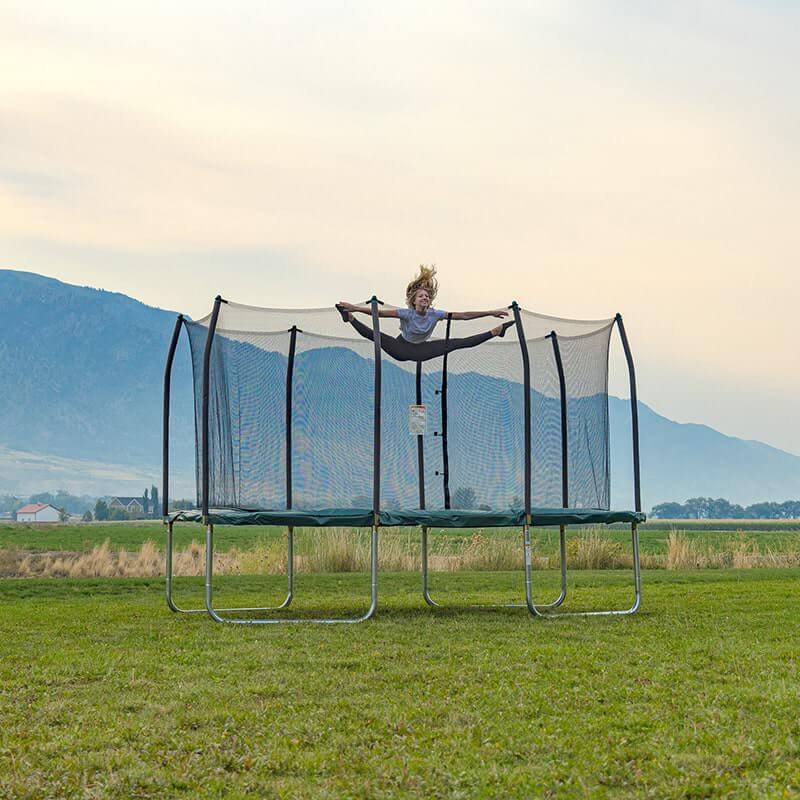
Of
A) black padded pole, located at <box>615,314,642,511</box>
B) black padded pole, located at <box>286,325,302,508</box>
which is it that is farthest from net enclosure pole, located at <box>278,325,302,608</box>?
black padded pole, located at <box>615,314,642,511</box>

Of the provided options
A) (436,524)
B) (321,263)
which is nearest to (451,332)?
(436,524)

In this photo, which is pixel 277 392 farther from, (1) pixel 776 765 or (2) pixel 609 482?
(1) pixel 776 765

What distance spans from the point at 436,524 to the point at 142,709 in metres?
4.06

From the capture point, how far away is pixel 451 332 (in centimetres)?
1054

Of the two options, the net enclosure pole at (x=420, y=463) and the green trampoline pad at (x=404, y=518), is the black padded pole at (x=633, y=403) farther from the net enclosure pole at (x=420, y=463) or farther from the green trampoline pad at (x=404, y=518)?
the net enclosure pole at (x=420, y=463)

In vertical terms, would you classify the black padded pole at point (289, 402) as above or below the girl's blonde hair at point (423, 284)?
below

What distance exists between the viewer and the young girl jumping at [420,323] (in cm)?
967

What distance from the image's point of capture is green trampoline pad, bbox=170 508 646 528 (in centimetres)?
839

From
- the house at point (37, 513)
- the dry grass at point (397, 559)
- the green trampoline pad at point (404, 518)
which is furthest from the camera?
the house at point (37, 513)

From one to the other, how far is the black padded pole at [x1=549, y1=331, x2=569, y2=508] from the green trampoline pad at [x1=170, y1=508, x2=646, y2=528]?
1.09 meters

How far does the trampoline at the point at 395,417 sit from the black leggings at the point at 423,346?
0.01m

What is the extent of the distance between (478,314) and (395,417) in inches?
49.3

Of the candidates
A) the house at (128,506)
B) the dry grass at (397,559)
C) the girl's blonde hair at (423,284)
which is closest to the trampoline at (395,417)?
the girl's blonde hair at (423,284)

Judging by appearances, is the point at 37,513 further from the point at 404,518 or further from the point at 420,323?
the point at 404,518
